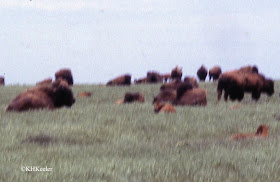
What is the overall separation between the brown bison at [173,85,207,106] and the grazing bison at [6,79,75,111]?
3.63m

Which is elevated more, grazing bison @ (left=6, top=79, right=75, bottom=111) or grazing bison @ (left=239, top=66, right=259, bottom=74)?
grazing bison @ (left=239, top=66, right=259, bottom=74)

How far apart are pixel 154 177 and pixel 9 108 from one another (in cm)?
931

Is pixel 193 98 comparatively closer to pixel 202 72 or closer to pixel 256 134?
pixel 256 134

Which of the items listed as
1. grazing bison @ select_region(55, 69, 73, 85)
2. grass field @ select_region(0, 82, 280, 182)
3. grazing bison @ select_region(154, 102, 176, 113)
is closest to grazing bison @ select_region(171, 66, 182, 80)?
grazing bison @ select_region(55, 69, 73, 85)

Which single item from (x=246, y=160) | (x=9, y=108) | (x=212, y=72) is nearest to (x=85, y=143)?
(x=246, y=160)

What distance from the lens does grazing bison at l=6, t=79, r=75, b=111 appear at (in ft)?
49.3

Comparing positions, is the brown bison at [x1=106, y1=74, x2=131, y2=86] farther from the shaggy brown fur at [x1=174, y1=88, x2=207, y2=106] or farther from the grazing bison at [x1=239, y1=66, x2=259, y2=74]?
the shaggy brown fur at [x1=174, y1=88, x2=207, y2=106]

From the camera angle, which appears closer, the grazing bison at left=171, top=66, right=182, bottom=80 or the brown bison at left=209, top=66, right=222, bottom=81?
the grazing bison at left=171, top=66, right=182, bottom=80

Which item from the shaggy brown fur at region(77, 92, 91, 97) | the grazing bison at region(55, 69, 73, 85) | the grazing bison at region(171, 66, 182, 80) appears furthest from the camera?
the grazing bison at region(171, 66, 182, 80)

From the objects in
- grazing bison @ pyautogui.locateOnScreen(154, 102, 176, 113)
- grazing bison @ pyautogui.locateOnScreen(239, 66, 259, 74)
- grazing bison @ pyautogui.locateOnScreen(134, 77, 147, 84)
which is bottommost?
grazing bison @ pyautogui.locateOnScreen(154, 102, 176, 113)

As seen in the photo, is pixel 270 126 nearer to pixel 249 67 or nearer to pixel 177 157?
pixel 177 157

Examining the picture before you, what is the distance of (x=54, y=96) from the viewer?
1633 cm

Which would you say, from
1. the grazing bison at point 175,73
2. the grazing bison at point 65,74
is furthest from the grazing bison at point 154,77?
the grazing bison at point 65,74

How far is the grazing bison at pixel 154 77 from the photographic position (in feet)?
119
